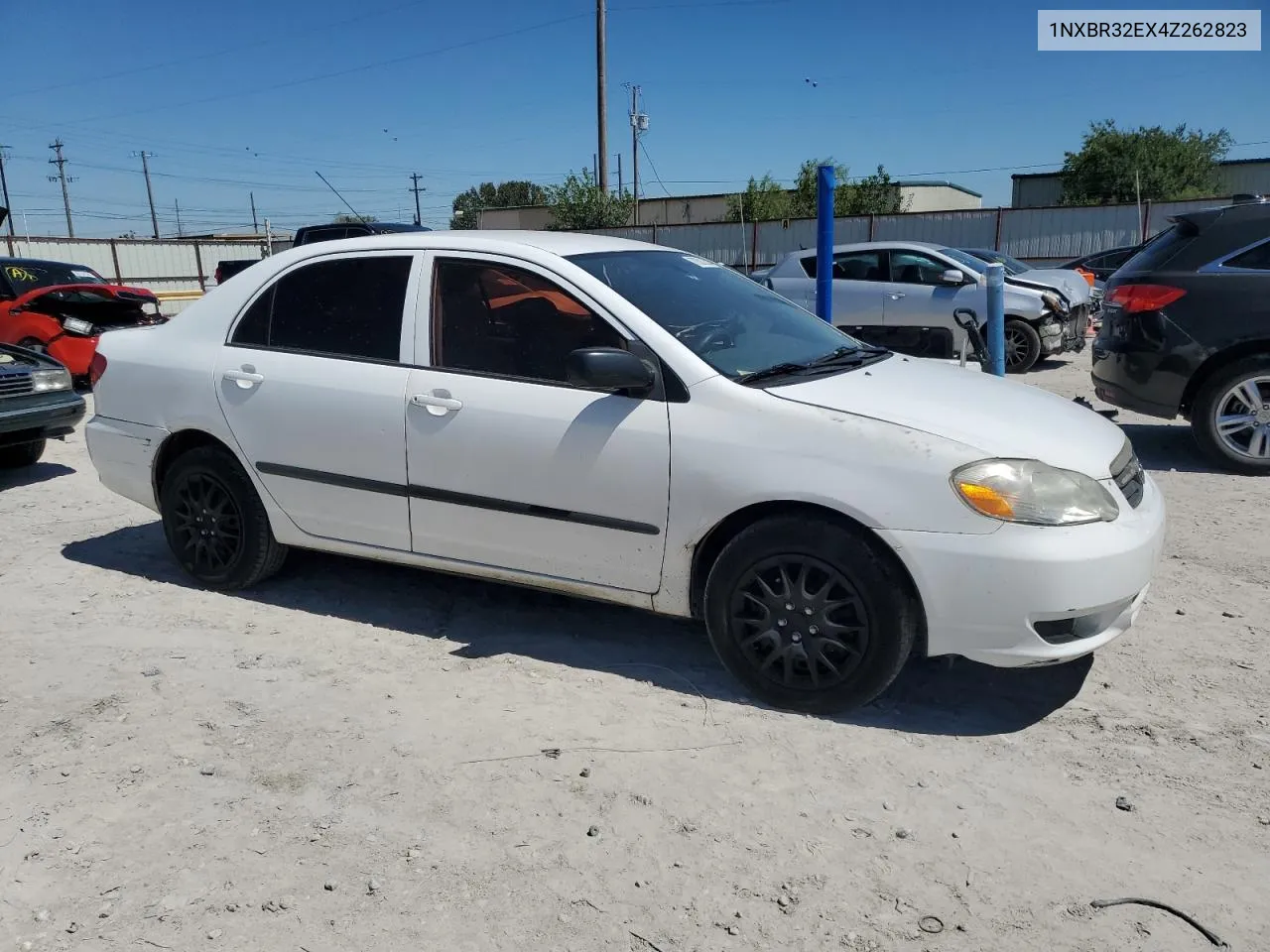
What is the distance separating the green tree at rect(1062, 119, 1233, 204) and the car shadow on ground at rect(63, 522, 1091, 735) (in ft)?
168

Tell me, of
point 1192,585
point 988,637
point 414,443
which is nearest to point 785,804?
point 988,637

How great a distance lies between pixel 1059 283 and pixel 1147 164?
4314 cm

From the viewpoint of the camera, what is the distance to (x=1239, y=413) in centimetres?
667

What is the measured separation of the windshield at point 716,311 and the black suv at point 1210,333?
3477 millimetres

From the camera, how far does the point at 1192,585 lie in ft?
15.3

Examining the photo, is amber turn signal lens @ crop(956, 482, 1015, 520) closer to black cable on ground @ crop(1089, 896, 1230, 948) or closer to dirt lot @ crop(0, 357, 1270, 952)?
dirt lot @ crop(0, 357, 1270, 952)

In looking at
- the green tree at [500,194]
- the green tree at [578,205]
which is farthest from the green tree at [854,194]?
the green tree at [500,194]

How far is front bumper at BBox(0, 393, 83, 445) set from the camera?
6.91 m

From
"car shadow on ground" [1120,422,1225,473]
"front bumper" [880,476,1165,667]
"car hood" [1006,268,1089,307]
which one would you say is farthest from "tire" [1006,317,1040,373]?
"front bumper" [880,476,1165,667]

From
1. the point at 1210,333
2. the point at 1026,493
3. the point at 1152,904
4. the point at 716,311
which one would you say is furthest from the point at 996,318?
the point at 1152,904

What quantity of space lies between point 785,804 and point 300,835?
1.41 metres

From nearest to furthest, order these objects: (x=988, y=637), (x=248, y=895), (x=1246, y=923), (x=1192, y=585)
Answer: (x=1246, y=923) < (x=248, y=895) < (x=988, y=637) < (x=1192, y=585)

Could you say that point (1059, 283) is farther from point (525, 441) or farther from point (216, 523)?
point (216, 523)

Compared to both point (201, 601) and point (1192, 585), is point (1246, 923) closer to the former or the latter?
point (1192, 585)
